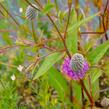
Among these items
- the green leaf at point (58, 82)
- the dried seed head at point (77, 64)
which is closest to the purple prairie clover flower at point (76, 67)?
the dried seed head at point (77, 64)

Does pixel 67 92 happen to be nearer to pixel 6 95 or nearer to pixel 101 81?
pixel 6 95

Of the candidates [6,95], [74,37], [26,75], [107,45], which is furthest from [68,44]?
[26,75]

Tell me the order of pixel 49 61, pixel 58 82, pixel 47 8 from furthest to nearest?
pixel 58 82
pixel 49 61
pixel 47 8

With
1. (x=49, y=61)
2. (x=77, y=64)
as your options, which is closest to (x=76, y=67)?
(x=77, y=64)

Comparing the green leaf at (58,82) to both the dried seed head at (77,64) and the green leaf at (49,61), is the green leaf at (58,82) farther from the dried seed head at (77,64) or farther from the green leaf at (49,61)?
the dried seed head at (77,64)

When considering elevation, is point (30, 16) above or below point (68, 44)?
above

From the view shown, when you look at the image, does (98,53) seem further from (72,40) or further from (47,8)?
(47,8)

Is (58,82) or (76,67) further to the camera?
(58,82)

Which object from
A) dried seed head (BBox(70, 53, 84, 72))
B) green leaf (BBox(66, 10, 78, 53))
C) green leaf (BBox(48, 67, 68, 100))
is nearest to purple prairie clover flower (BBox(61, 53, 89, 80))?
dried seed head (BBox(70, 53, 84, 72))
